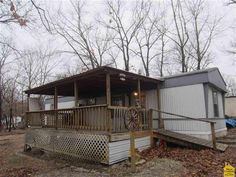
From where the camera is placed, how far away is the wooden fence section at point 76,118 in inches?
324

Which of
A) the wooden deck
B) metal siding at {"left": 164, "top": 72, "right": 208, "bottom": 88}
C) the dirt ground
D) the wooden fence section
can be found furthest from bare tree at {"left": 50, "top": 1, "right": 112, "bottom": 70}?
the dirt ground

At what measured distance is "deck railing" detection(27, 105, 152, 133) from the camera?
8148mm

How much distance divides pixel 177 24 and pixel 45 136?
20.2 metres

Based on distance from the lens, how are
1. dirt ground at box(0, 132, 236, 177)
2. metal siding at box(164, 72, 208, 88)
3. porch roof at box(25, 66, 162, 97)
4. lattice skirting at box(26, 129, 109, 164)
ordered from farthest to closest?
metal siding at box(164, 72, 208, 88) → porch roof at box(25, 66, 162, 97) → lattice skirting at box(26, 129, 109, 164) → dirt ground at box(0, 132, 236, 177)

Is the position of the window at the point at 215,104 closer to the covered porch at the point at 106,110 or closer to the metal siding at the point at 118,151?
the covered porch at the point at 106,110

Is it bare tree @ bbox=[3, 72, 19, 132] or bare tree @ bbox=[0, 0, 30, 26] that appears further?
bare tree @ bbox=[3, 72, 19, 132]

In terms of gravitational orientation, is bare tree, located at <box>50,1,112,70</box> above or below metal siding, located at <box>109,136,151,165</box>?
above

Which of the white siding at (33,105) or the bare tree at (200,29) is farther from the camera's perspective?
the bare tree at (200,29)

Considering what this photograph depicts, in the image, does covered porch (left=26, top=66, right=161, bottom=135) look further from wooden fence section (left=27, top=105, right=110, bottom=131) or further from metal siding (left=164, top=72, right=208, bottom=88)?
metal siding (left=164, top=72, right=208, bottom=88)

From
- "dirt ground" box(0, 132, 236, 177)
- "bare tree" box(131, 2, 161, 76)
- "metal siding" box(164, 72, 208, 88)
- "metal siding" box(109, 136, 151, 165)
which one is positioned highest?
"bare tree" box(131, 2, 161, 76)

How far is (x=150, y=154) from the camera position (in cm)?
880

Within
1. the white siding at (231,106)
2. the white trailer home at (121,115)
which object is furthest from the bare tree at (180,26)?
the white trailer home at (121,115)

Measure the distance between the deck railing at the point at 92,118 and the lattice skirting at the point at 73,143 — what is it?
30 cm

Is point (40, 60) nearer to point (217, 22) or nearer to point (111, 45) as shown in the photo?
point (111, 45)
